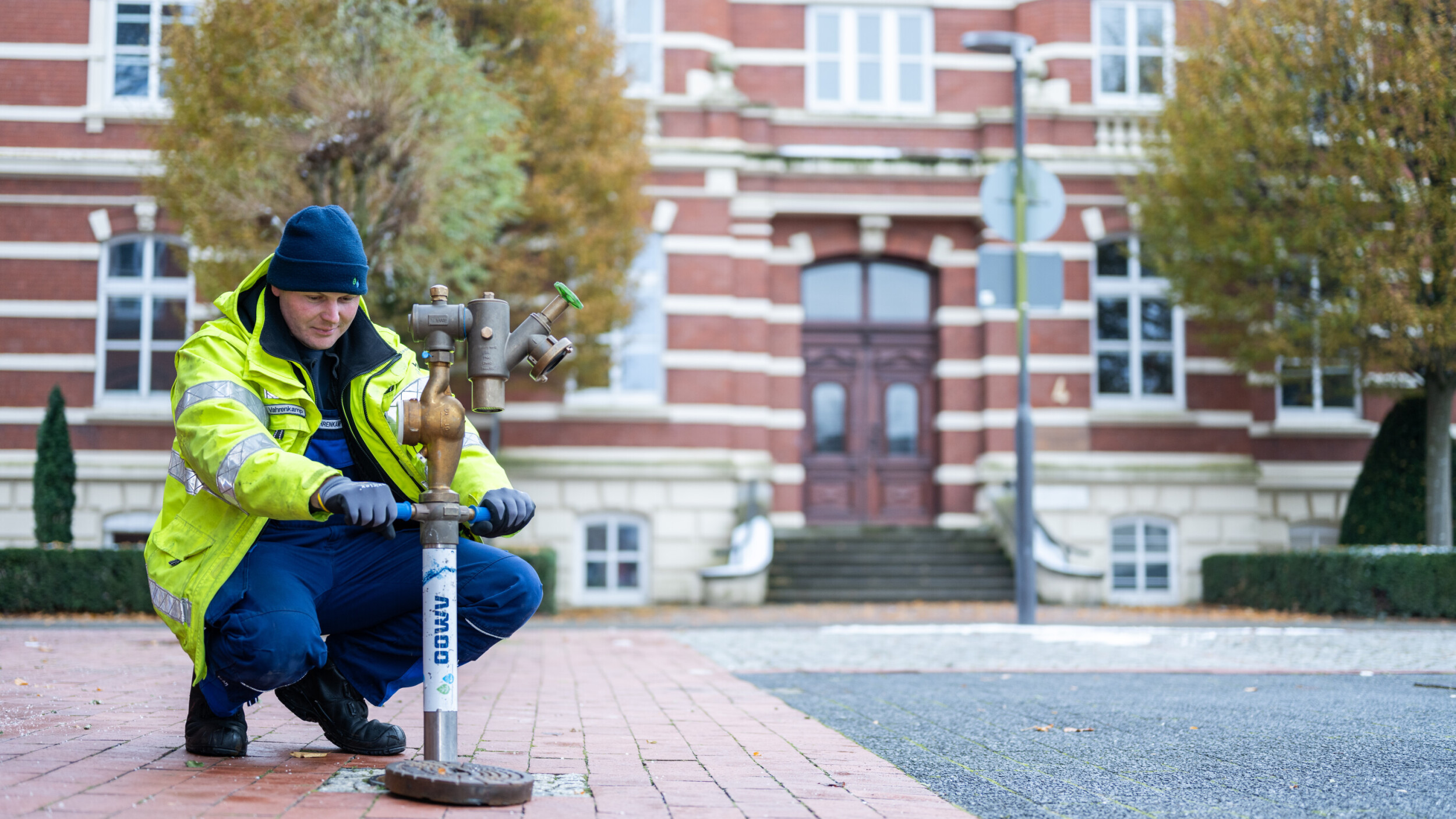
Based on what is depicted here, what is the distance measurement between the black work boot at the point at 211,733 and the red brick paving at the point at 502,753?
0.15 feet

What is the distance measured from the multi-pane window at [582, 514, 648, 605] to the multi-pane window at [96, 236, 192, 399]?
5685mm

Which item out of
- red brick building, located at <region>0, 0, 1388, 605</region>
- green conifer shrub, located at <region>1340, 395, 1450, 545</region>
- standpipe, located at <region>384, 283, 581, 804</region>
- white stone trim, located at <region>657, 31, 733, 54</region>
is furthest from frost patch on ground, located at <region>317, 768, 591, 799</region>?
white stone trim, located at <region>657, 31, 733, 54</region>

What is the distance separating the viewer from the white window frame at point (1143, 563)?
1756 centimetres

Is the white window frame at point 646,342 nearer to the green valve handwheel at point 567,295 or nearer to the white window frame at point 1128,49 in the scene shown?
the white window frame at point 1128,49

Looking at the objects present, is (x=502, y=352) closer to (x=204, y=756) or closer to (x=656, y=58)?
(x=204, y=756)

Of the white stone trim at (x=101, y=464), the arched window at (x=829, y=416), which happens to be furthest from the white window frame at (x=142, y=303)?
the arched window at (x=829, y=416)

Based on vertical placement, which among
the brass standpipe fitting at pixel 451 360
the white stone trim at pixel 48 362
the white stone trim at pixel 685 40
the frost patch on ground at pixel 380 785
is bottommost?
the frost patch on ground at pixel 380 785

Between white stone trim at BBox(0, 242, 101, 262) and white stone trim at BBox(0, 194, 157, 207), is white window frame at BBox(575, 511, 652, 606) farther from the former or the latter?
white stone trim at BBox(0, 242, 101, 262)

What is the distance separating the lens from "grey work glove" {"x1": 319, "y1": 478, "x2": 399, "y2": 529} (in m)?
3.33

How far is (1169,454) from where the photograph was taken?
1775cm

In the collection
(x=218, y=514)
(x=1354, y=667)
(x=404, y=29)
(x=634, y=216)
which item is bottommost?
(x=1354, y=667)

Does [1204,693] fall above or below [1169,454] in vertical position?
below

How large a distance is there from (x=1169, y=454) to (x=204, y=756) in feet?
50.5

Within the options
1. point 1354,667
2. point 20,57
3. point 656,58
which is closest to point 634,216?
→ point 656,58
